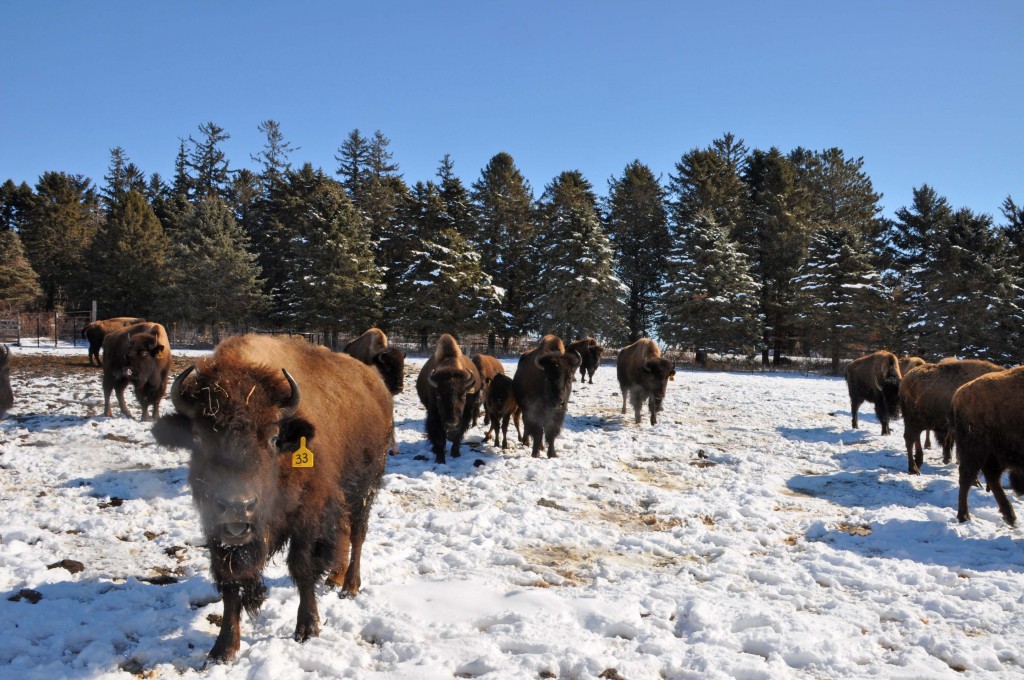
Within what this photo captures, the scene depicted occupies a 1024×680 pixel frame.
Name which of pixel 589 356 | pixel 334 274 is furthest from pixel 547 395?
pixel 334 274

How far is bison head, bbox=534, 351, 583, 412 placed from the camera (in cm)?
1107

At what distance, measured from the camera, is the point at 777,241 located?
141ft

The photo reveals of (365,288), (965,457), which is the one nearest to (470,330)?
(365,288)

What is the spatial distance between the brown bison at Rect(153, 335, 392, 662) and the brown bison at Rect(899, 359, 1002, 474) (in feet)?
34.7

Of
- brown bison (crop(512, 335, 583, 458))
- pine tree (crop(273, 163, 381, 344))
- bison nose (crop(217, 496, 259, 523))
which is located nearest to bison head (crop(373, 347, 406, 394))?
brown bison (crop(512, 335, 583, 458))

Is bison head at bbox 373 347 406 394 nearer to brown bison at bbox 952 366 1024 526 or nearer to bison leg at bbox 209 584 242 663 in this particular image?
bison leg at bbox 209 584 242 663

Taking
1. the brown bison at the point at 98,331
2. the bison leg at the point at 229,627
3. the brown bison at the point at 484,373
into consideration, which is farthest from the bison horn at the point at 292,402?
the brown bison at the point at 98,331

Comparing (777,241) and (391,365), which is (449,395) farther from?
(777,241)

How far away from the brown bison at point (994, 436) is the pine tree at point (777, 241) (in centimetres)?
3384

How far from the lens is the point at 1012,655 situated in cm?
439

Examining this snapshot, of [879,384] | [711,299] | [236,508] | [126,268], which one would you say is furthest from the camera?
[126,268]

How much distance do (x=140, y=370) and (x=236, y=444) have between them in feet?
34.3

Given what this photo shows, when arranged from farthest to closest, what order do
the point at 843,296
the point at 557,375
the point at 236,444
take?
the point at 843,296 < the point at 557,375 < the point at 236,444

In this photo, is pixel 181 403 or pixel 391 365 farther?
pixel 391 365
